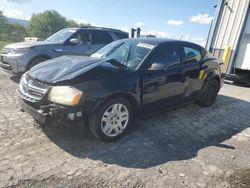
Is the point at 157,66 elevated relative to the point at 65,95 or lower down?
elevated

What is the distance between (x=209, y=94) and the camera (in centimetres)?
562

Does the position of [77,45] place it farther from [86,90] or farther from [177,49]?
[86,90]

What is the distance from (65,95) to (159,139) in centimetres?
173

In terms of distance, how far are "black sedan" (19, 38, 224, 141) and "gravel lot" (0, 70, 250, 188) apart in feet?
1.23

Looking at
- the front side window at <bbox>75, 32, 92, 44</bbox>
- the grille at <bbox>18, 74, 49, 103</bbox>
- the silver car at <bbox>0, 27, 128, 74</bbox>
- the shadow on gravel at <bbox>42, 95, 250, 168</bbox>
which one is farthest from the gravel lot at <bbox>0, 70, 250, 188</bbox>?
the front side window at <bbox>75, 32, 92, 44</bbox>

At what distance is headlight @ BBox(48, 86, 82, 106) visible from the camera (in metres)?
3.05

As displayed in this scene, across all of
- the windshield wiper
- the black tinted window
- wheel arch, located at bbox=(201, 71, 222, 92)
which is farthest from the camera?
wheel arch, located at bbox=(201, 71, 222, 92)

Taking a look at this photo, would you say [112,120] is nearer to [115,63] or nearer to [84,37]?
[115,63]

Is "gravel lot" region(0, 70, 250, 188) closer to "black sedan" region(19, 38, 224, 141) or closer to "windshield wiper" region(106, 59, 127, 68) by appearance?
"black sedan" region(19, 38, 224, 141)

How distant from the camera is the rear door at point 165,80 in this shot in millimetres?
3855

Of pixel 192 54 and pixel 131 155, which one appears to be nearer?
pixel 131 155

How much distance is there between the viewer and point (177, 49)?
14.7 ft

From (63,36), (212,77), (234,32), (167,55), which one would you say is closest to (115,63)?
(167,55)

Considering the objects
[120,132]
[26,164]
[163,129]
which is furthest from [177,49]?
[26,164]
